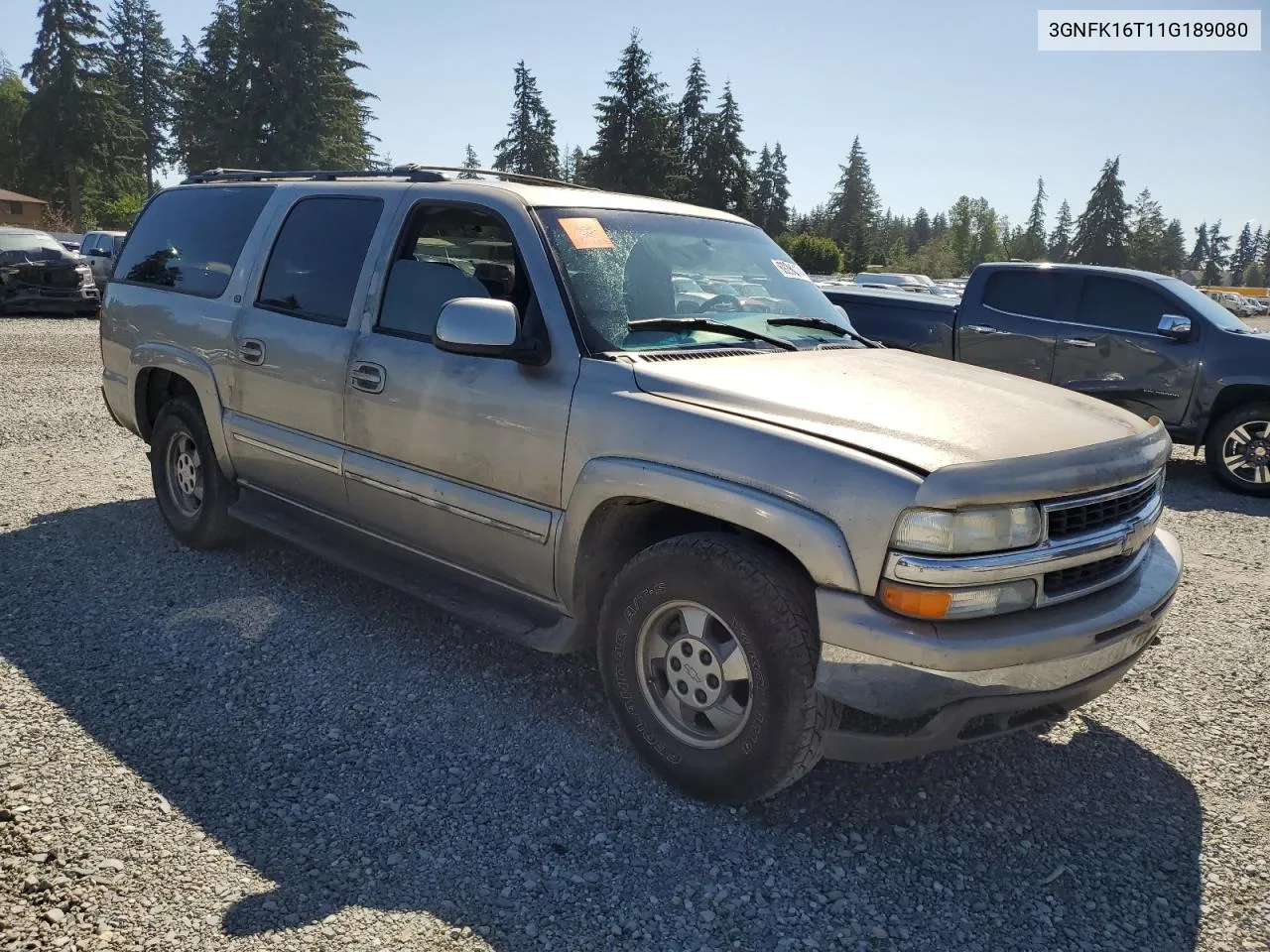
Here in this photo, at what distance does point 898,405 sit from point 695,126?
216 ft

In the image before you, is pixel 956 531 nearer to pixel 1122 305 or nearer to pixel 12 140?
pixel 1122 305

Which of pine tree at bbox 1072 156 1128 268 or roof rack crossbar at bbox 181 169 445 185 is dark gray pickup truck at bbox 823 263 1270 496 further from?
pine tree at bbox 1072 156 1128 268

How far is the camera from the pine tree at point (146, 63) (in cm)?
7825

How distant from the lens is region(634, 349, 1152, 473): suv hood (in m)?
2.67

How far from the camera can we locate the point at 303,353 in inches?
166

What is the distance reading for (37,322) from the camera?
17.3 meters

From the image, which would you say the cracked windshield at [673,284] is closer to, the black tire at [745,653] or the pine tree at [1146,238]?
the black tire at [745,653]

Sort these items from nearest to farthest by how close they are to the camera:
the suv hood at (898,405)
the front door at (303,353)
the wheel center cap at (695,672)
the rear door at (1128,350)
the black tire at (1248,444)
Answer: the suv hood at (898,405)
the wheel center cap at (695,672)
the front door at (303,353)
the black tire at (1248,444)
the rear door at (1128,350)

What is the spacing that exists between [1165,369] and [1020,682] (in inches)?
277

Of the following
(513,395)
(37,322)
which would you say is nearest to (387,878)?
(513,395)

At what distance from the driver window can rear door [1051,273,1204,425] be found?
6691 mm

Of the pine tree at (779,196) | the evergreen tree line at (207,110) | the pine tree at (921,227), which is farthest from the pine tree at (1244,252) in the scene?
the evergreen tree line at (207,110)

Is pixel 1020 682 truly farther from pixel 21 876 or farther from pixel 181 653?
pixel 181 653

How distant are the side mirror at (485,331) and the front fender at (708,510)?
0.48m
